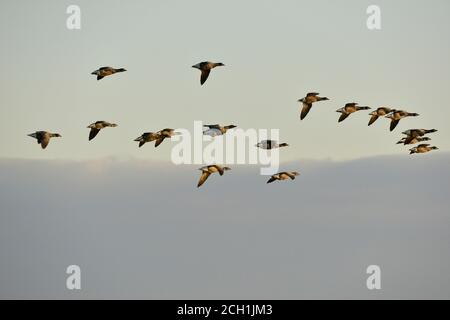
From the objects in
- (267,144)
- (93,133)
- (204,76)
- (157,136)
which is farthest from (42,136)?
(267,144)

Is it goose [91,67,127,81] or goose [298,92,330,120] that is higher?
goose [91,67,127,81]

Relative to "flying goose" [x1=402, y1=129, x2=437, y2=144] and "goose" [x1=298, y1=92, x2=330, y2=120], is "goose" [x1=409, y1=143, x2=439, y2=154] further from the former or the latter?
"goose" [x1=298, y1=92, x2=330, y2=120]

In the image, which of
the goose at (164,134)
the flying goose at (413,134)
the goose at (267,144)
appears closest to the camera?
the goose at (267,144)

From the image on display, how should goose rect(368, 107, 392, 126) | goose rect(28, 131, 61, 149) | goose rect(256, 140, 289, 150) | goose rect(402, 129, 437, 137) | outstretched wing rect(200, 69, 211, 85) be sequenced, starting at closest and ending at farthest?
outstretched wing rect(200, 69, 211, 85) → goose rect(256, 140, 289, 150) → goose rect(28, 131, 61, 149) → goose rect(402, 129, 437, 137) → goose rect(368, 107, 392, 126)

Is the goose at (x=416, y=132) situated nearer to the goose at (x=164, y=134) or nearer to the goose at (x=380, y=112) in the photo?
the goose at (x=380, y=112)

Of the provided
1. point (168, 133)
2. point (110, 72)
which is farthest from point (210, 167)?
point (110, 72)

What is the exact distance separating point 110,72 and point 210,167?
10.0m

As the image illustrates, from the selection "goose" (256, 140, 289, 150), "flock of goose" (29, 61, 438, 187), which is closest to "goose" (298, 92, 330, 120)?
"flock of goose" (29, 61, 438, 187)

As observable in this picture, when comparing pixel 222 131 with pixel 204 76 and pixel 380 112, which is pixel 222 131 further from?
pixel 380 112

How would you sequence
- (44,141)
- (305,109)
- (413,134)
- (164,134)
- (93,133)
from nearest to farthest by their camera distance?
(44,141) < (164,134) < (413,134) < (93,133) < (305,109)

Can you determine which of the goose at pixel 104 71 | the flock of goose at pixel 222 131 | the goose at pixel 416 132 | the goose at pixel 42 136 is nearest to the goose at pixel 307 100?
the flock of goose at pixel 222 131
